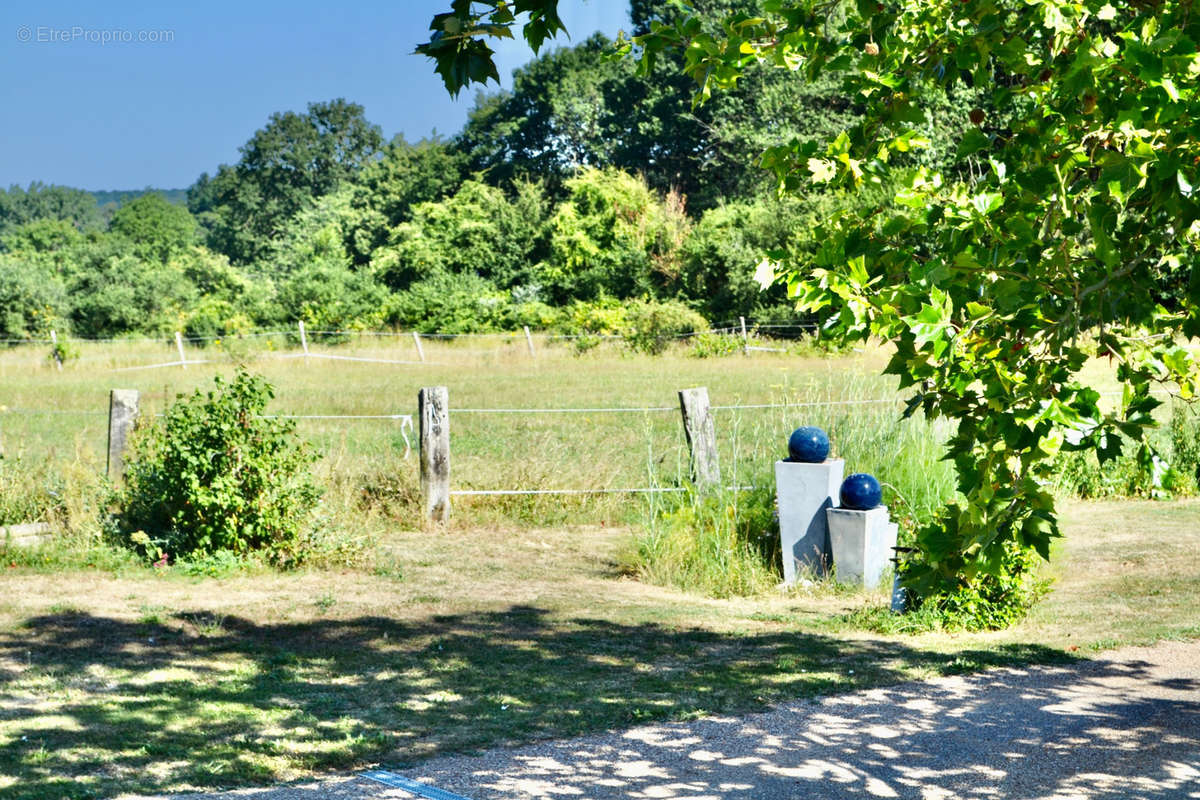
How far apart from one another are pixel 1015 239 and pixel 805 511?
5.39 metres

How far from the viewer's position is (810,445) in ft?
27.8

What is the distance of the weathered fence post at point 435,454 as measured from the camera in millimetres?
10688

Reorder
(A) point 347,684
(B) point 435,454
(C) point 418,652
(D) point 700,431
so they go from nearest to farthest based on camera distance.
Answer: (A) point 347,684, (C) point 418,652, (D) point 700,431, (B) point 435,454

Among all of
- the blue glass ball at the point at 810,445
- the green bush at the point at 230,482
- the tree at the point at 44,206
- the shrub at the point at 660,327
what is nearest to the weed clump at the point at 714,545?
the blue glass ball at the point at 810,445

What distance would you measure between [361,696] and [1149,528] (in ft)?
24.8

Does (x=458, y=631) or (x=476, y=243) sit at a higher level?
(x=476, y=243)

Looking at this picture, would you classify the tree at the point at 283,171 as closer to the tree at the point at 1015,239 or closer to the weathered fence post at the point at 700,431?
the weathered fence post at the point at 700,431

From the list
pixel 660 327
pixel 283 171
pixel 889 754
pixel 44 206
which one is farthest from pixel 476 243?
pixel 44 206

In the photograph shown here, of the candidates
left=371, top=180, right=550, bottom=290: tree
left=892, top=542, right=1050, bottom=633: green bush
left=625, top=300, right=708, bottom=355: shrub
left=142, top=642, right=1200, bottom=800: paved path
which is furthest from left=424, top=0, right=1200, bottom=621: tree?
left=371, top=180, right=550, bottom=290: tree

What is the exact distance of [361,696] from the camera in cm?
580

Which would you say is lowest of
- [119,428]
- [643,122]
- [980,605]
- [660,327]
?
[980,605]

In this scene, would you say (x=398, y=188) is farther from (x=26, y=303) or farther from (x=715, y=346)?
(x=715, y=346)

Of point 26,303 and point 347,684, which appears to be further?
point 26,303

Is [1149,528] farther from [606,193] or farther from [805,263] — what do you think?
[606,193]
